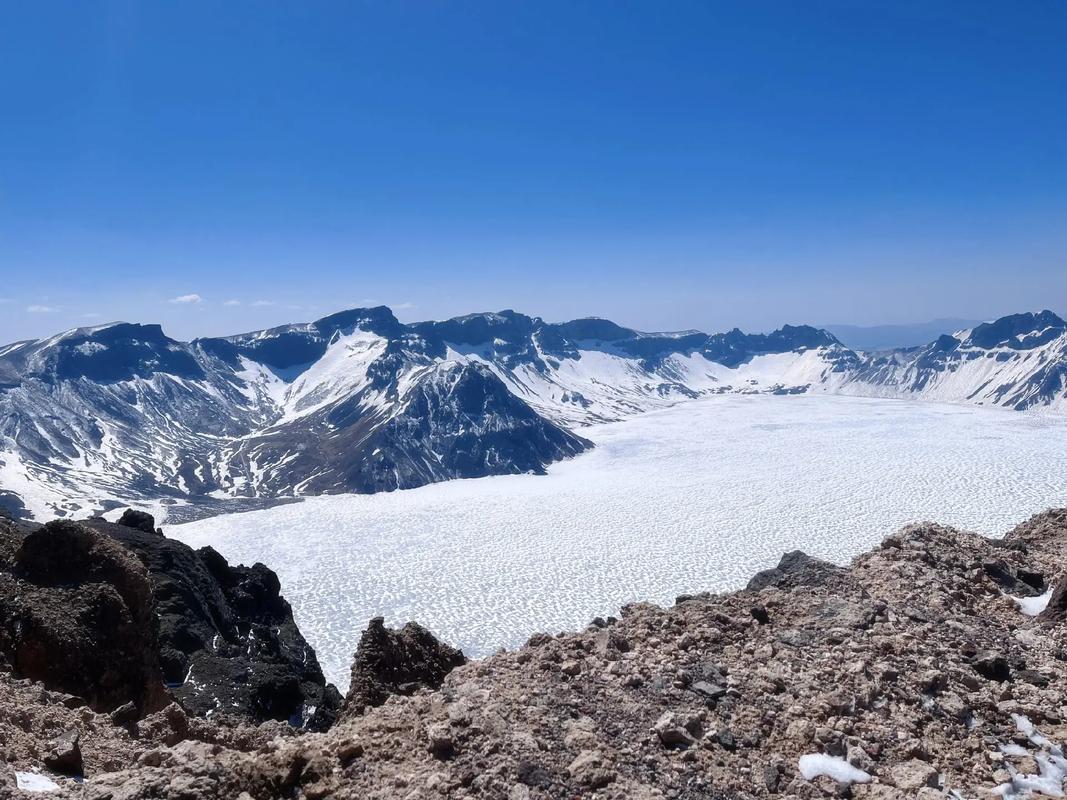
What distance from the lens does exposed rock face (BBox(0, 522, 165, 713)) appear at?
55.5ft

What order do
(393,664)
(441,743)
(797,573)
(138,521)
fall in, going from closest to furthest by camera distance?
1. (441,743)
2. (393,664)
3. (797,573)
4. (138,521)

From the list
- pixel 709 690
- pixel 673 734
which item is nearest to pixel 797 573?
pixel 709 690

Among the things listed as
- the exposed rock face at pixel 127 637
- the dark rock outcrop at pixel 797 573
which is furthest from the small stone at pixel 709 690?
the exposed rock face at pixel 127 637

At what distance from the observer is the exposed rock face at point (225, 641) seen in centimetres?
3069

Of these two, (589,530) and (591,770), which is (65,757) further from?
(589,530)

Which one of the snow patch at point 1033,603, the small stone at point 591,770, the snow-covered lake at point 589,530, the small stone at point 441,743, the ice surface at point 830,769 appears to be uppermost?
the small stone at point 441,743

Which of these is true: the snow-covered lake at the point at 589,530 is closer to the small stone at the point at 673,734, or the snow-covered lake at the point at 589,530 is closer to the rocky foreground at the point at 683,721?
the rocky foreground at the point at 683,721

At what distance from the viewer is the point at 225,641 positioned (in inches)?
1503

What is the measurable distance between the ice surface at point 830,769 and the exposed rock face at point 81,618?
56.6 ft

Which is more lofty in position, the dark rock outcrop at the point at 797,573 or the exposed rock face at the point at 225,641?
the dark rock outcrop at the point at 797,573

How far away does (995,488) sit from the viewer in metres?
126

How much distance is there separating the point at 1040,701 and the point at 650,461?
613 ft

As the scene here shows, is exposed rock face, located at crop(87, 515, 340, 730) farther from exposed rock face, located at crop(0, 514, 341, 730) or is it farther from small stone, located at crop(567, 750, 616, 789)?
small stone, located at crop(567, 750, 616, 789)

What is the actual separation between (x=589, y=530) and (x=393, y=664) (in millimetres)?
103176
